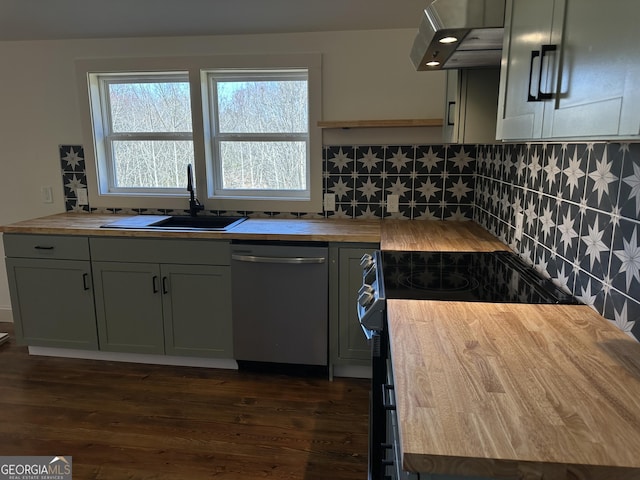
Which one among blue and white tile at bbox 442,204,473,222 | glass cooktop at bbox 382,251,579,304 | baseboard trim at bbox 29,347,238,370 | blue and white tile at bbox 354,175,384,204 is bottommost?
baseboard trim at bbox 29,347,238,370

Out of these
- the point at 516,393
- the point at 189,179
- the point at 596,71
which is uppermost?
the point at 596,71

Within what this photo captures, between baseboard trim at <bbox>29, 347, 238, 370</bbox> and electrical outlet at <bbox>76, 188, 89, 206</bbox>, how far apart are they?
3.44ft

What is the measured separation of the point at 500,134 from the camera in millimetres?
1386

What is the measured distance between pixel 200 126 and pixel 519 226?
84.0 inches

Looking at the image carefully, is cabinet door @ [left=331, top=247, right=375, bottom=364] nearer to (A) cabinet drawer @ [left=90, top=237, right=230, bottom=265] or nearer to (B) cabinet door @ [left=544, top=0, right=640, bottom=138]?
(A) cabinet drawer @ [left=90, top=237, right=230, bottom=265]

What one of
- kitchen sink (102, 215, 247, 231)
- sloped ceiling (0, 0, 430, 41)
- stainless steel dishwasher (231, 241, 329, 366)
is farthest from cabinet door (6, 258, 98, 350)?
sloped ceiling (0, 0, 430, 41)

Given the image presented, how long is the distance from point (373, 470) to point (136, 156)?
2730 millimetres

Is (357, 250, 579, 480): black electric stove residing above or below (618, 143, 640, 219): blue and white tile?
below

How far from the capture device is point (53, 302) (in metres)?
2.85

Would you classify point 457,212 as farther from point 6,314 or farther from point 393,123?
point 6,314

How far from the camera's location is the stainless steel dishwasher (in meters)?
2.55

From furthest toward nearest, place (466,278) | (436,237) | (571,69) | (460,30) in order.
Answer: (436,237), (466,278), (460,30), (571,69)

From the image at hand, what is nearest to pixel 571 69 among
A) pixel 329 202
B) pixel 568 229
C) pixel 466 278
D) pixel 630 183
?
pixel 630 183

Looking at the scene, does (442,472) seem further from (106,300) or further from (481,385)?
(106,300)
